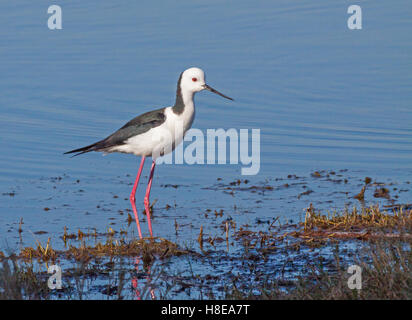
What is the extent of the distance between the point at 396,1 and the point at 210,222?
540 inches

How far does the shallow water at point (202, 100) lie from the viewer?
9812 mm

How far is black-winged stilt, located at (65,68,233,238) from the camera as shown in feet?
29.9

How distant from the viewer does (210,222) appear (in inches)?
352

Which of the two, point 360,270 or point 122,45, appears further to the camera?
point 122,45

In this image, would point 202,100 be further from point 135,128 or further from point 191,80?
point 135,128

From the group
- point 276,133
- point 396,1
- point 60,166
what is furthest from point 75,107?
point 396,1

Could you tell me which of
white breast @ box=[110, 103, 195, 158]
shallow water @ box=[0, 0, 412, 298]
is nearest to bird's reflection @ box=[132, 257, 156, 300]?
shallow water @ box=[0, 0, 412, 298]

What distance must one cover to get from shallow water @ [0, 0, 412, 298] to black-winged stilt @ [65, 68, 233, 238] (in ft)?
2.54

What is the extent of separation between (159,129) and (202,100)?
5.40 metres

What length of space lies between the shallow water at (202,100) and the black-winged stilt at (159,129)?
30.5 inches

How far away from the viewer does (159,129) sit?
910 cm

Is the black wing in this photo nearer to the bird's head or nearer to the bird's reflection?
the bird's head

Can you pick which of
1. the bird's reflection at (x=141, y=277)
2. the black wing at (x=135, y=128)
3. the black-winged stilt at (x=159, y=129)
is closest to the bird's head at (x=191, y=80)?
the black-winged stilt at (x=159, y=129)
